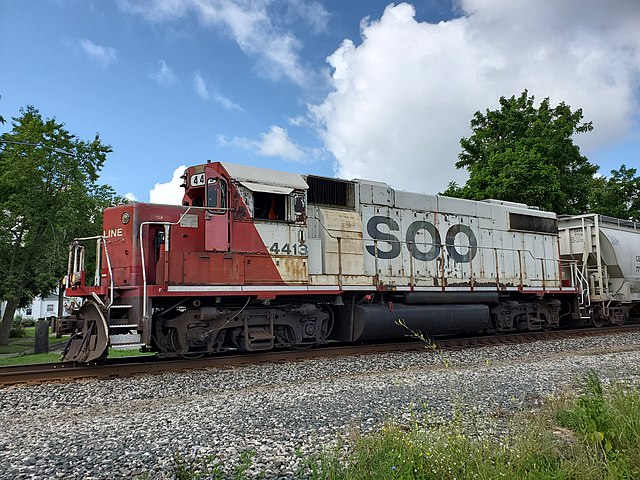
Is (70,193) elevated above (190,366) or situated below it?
above

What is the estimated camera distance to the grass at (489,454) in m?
3.28

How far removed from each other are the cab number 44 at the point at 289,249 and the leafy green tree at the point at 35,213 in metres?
15.9

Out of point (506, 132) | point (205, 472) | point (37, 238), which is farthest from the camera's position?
point (506, 132)

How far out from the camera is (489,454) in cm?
344

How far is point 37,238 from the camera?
22.5m

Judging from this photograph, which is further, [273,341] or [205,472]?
[273,341]

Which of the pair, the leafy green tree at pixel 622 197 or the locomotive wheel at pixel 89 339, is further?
the leafy green tree at pixel 622 197

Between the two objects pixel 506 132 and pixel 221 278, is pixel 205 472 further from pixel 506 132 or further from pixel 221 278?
pixel 506 132

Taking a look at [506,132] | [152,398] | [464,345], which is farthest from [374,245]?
[506,132]

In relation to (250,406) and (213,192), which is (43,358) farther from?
(250,406)

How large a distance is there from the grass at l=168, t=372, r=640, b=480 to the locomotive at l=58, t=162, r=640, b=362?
3.84 metres

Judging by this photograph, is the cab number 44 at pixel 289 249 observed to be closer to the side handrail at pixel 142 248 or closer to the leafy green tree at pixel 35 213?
the side handrail at pixel 142 248

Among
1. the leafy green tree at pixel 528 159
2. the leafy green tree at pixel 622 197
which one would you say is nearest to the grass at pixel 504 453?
the leafy green tree at pixel 528 159

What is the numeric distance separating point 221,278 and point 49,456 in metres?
4.82
